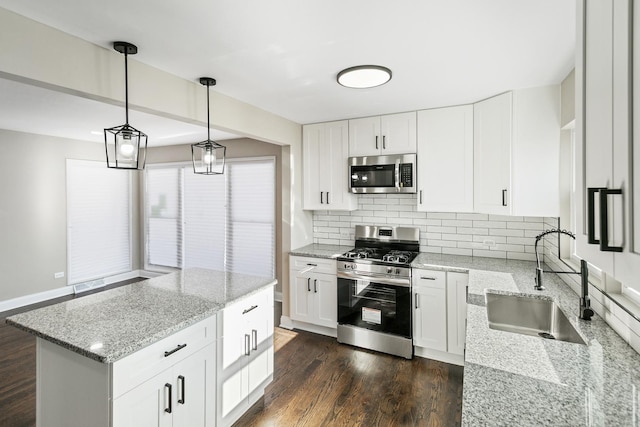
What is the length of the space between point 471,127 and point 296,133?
1.94 metres

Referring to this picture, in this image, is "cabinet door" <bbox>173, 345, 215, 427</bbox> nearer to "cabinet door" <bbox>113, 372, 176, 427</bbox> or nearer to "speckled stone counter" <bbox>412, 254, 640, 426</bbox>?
"cabinet door" <bbox>113, 372, 176, 427</bbox>

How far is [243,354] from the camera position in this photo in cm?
220

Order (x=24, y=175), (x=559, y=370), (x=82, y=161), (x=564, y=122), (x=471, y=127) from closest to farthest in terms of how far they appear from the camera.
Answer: (x=559, y=370) → (x=564, y=122) → (x=471, y=127) → (x=24, y=175) → (x=82, y=161)

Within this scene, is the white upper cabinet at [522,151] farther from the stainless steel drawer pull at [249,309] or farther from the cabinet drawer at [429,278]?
the stainless steel drawer pull at [249,309]

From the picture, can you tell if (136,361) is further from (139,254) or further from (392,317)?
(139,254)

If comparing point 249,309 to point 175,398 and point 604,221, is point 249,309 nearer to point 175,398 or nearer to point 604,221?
point 175,398

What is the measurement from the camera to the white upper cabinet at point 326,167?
369 cm

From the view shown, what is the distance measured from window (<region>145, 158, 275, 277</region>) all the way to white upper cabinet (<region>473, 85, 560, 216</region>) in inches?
114

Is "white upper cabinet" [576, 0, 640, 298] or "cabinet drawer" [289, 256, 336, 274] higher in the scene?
"white upper cabinet" [576, 0, 640, 298]

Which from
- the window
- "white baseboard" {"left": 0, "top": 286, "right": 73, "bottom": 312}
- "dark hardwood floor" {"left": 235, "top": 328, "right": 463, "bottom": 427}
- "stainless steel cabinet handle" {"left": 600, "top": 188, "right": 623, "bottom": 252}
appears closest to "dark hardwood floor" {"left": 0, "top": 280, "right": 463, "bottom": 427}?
"dark hardwood floor" {"left": 235, "top": 328, "right": 463, "bottom": 427}

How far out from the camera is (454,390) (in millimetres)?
2568

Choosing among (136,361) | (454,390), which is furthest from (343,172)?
(136,361)

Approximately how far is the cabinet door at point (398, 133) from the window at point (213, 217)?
1866mm

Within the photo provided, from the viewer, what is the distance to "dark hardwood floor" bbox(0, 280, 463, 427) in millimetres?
2258
